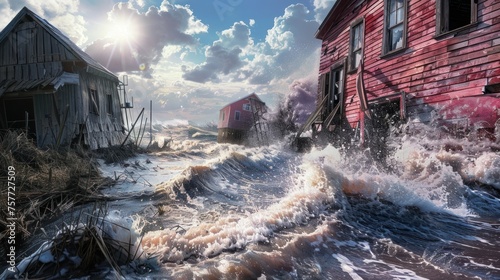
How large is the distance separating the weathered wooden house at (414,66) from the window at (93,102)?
11.6m

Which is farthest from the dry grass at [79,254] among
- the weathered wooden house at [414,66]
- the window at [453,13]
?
the window at [453,13]

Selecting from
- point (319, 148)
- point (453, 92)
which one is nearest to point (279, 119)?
point (319, 148)

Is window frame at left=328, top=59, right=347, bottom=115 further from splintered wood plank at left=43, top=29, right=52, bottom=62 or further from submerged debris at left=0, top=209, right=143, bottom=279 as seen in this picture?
splintered wood plank at left=43, top=29, right=52, bottom=62

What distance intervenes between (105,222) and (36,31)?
14.0m

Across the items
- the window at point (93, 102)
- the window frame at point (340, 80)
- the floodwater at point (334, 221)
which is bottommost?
the floodwater at point (334, 221)

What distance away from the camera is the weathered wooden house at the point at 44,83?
11688 millimetres

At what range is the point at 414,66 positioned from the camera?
26.9 ft

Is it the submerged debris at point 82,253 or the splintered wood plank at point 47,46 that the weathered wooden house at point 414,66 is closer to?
the submerged debris at point 82,253

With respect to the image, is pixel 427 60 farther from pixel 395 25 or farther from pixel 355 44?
pixel 355 44

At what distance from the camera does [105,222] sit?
2.96 meters

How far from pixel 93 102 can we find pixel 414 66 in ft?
46.3

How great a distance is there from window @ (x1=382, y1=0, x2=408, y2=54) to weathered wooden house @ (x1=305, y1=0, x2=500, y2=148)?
0.11 feet

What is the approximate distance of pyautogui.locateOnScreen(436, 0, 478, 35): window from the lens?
6605 mm

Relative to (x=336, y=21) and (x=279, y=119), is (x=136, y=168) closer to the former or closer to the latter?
(x=336, y=21)
